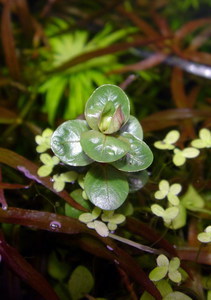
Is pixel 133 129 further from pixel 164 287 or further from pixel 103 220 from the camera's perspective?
pixel 164 287

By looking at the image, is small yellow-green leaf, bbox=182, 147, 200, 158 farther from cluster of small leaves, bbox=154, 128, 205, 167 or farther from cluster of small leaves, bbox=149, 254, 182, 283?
cluster of small leaves, bbox=149, 254, 182, 283

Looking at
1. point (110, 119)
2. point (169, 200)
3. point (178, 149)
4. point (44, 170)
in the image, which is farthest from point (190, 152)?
point (44, 170)

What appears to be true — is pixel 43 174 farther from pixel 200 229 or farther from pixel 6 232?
pixel 200 229

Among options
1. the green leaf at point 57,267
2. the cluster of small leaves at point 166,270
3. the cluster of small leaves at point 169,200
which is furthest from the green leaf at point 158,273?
the green leaf at point 57,267

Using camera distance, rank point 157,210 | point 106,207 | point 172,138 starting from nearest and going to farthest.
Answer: point 106,207
point 157,210
point 172,138

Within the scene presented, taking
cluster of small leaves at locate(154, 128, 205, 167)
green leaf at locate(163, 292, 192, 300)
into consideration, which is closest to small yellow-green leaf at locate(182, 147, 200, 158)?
cluster of small leaves at locate(154, 128, 205, 167)

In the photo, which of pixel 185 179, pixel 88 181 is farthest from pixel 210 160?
pixel 88 181
